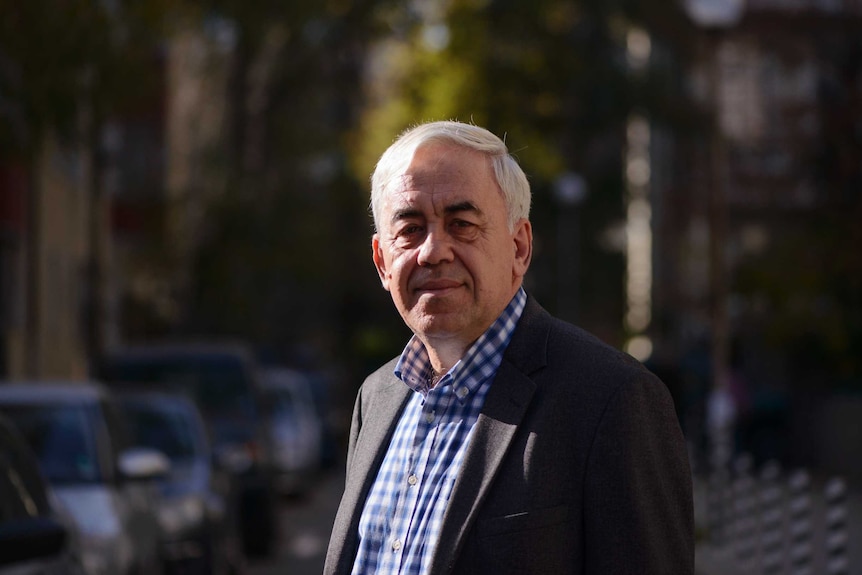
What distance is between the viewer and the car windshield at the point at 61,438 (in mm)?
9922

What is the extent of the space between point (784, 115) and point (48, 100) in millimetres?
14918

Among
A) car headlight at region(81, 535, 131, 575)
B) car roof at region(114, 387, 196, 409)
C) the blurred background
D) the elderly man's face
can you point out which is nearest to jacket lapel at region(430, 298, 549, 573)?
the elderly man's face

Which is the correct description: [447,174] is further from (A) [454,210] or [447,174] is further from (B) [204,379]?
(B) [204,379]

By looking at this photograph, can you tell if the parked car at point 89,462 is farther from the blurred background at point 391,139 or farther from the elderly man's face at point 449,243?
the blurred background at point 391,139

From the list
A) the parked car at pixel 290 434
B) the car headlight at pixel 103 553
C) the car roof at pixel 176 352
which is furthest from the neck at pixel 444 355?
the parked car at pixel 290 434

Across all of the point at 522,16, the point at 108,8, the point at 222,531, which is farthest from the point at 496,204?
the point at 522,16

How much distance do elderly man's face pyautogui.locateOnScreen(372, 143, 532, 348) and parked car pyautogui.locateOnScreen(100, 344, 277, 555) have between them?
1415cm

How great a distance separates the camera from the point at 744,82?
40.6m

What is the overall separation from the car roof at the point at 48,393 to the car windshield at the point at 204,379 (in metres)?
7.53

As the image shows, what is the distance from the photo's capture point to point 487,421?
345cm

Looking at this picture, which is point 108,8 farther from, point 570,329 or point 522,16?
point 522,16

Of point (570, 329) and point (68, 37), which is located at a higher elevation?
point (68, 37)

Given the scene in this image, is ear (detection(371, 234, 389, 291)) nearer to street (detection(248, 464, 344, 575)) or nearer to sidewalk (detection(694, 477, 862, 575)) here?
sidewalk (detection(694, 477, 862, 575))

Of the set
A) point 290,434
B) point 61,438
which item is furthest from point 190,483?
point 290,434
